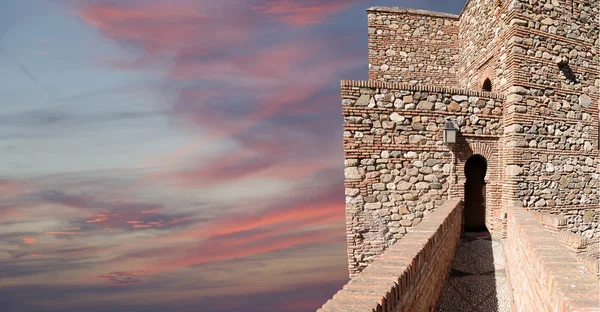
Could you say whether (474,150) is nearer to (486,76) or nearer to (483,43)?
(486,76)

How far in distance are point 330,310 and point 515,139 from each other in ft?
28.6

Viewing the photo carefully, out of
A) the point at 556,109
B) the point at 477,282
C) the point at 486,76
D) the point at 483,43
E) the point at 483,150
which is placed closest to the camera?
the point at 477,282

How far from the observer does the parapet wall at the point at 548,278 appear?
9.54 feet

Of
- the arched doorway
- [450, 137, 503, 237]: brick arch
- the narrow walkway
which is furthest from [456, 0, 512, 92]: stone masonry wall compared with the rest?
the narrow walkway

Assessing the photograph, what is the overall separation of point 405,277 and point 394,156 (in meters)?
5.75

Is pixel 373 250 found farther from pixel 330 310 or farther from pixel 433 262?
pixel 330 310

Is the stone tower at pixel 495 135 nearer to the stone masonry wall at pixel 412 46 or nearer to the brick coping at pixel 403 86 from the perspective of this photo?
the brick coping at pixel 403 86

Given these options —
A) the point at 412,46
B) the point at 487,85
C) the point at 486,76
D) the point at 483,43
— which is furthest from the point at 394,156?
the point at 412,46

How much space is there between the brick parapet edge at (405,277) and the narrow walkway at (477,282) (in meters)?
0.27

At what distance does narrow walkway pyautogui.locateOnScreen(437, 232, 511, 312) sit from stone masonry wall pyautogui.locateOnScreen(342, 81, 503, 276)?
1.46 meters

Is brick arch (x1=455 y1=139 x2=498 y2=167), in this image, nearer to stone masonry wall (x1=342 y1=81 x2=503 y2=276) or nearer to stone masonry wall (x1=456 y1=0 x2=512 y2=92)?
stone masonry wall (x1=342 y1=81 x2=503 y2=276)

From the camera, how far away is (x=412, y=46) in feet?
44.3

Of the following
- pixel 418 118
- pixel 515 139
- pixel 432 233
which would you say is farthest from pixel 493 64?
pixel 432 233

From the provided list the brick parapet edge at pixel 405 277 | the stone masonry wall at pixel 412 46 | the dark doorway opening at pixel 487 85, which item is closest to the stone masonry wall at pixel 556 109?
the dark doorway opening at pixel 487 85
